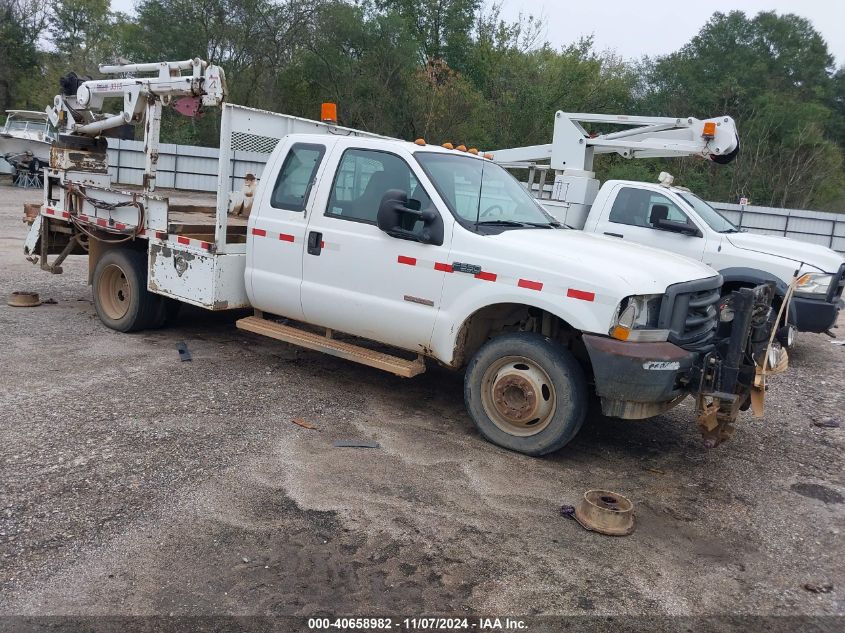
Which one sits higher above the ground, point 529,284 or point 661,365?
point 529,284

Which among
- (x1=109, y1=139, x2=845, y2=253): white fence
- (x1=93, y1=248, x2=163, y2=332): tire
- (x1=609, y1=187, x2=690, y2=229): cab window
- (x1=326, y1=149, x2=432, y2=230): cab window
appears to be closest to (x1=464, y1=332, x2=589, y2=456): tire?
(x1=326, y1=149, x2=432, y2=230): cab window

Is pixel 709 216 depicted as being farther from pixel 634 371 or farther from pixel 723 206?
pixel 723 206

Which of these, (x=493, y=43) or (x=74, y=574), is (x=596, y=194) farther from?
(x=493, y=43)

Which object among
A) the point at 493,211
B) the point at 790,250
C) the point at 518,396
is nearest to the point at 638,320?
the point at 518,396

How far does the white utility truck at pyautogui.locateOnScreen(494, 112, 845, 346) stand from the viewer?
848 cm

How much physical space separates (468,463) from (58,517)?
2472mm

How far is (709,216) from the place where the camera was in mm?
9219

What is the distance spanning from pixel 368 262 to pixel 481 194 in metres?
1.04

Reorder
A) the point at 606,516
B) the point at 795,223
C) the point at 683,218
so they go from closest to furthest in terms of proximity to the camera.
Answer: the point at 606,516 → the point at 683,218 → the point at 795,223

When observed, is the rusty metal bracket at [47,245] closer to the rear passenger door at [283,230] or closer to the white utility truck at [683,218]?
the rear passenger door at [283,230]

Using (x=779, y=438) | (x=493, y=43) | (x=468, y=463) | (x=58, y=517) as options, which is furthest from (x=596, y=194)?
(x=493, y=43)

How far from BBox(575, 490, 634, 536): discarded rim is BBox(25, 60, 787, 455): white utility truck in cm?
69

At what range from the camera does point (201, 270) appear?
657 centimetres

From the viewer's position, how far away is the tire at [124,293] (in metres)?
7.33
